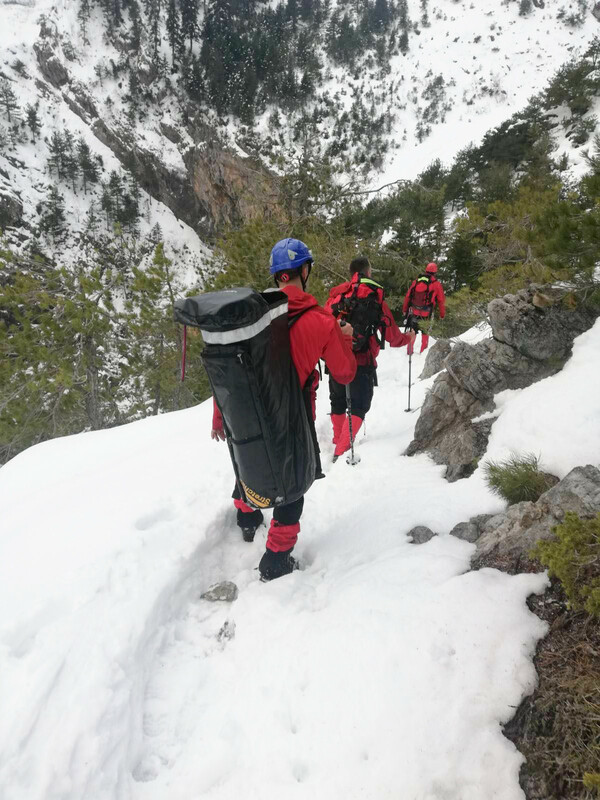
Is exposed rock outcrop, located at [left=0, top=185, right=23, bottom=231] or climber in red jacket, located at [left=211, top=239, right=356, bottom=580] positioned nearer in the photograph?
climber in red jacket, located at [left=211, top=239, right=356, bottom=580]

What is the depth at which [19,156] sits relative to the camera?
164 ft

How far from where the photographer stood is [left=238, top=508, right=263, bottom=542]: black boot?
10.6ft

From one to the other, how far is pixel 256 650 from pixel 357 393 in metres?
3.17

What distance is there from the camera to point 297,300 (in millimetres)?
2422

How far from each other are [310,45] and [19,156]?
42344 millimetres

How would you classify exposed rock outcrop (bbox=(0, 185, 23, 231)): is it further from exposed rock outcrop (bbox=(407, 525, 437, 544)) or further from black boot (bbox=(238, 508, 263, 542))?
exposed rock outcrop (bbox=(407, 525, 437, 544))

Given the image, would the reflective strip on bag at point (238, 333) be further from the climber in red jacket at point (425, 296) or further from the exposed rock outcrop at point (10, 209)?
the exposed rock outcrop at point (10, 209)

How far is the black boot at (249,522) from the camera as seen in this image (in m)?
3.22

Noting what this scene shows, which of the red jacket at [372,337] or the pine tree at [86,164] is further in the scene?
the pine tree at [86,164]

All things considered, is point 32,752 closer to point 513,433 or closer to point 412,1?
point 513,433

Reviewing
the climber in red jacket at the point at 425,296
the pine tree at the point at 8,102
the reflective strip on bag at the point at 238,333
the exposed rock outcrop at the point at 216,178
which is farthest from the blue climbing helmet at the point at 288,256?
the pine tree at the point at 8,102

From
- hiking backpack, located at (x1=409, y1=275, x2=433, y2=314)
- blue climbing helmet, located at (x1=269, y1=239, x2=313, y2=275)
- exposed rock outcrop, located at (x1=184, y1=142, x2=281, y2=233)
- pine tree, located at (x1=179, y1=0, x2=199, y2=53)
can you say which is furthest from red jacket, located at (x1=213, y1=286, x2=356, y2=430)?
pine tree, located at (x1=179, y1=0, x2=199, y2=53)

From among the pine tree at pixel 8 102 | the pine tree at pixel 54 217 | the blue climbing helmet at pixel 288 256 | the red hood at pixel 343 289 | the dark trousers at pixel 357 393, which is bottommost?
the dark trousers at pixel 357 393

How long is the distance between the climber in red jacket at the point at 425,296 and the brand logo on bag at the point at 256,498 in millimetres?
5665
